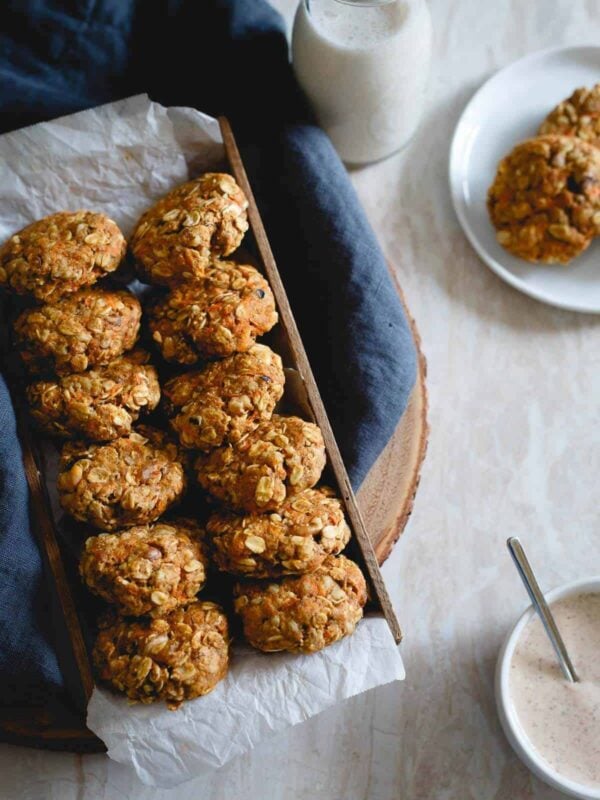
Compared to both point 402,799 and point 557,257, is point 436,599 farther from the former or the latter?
point 557,257

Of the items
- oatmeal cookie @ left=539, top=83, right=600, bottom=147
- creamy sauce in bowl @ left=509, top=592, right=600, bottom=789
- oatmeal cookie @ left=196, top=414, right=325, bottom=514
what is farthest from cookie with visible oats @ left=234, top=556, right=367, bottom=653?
oatmeal cookie @ left=539, top=83, right=600, bottom=147

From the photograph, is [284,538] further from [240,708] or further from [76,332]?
[76,332]

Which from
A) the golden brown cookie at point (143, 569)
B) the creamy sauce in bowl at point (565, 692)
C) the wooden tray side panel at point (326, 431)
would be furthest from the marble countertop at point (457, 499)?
the golden brown cookie at point (143, 569)

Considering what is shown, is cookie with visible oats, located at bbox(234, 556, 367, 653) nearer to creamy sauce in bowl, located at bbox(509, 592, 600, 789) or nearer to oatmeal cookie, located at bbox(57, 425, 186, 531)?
oatmeal cookie, located at bbox(57, 425, 186, 531)

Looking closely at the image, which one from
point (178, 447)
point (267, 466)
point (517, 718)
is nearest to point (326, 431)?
point (267, 466)

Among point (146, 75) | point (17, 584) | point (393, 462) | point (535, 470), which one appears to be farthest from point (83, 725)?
point (146, 75)

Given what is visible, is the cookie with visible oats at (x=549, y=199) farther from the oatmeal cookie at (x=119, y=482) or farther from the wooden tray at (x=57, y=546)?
the oatmeal cookie at (x=119, y=482)
